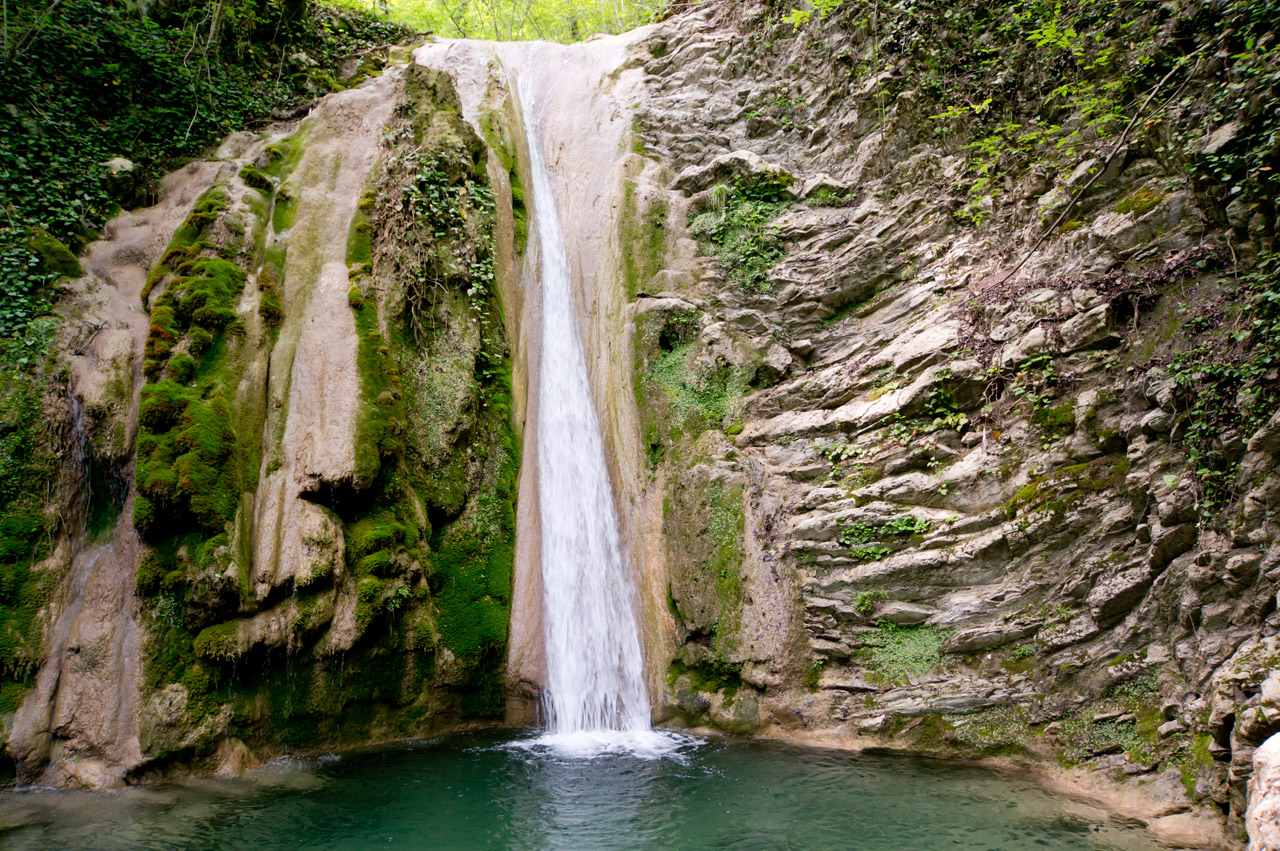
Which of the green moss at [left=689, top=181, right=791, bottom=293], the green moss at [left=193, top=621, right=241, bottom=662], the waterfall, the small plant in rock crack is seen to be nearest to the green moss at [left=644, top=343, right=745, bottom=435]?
the waterfall

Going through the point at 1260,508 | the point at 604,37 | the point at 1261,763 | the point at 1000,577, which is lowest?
the point at 1261,763

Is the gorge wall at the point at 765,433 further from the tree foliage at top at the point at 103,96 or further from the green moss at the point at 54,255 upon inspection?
the tree foliage at top at the point at 103,96

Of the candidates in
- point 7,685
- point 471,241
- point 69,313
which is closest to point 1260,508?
point 471,241

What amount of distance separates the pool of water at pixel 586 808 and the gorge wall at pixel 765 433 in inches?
21.6

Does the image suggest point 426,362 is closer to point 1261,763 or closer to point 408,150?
point 408,150

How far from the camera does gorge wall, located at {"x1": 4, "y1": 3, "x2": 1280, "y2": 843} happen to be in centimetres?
627

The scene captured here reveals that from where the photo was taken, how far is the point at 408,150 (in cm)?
1077

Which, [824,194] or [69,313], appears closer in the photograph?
[69,313]

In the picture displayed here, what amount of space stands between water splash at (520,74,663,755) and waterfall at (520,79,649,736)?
0.04 ft

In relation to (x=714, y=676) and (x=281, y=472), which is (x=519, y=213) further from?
(x=714, y=676)

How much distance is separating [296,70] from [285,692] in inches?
486

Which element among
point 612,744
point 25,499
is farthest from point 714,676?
point 25,499

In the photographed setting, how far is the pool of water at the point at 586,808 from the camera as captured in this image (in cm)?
540

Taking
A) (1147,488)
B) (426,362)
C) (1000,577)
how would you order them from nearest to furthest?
(1147,488)
(1000,577)
(426,362)
